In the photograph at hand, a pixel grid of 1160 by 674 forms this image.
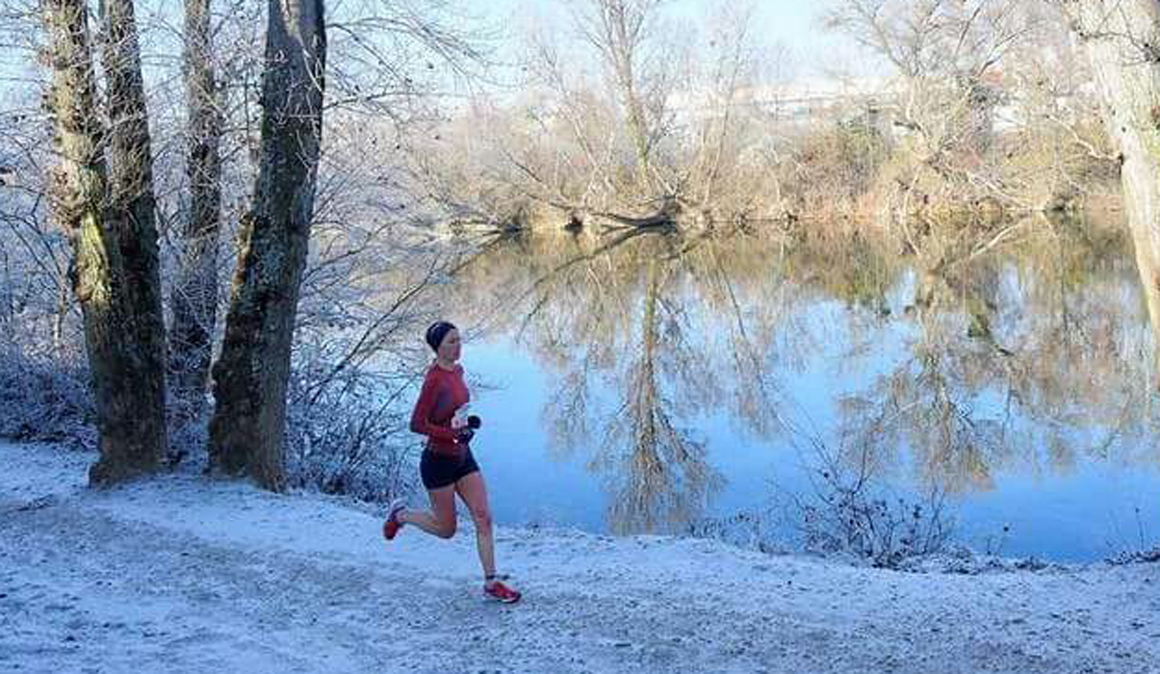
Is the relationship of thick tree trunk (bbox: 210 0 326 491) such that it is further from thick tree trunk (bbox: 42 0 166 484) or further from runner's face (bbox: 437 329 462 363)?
runner's face (bbox: 437 329 462 363)

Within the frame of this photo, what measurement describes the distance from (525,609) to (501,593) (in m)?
0.17

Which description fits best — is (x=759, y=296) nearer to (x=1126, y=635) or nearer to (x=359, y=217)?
(x=359, y=217)

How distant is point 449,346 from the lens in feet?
20.4

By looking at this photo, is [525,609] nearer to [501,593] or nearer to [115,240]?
[501,593]

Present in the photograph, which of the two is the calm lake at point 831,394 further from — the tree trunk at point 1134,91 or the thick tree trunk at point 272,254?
the tree trunk at point 1134,91

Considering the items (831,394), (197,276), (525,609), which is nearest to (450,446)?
(525,609)

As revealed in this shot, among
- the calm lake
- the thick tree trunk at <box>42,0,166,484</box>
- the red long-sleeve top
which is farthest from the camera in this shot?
the calm lake

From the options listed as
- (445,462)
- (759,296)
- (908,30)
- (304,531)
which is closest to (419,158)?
(304,531)

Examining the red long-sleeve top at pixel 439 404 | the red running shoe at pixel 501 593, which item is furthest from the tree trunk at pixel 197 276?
the red running shoe at pixel 501 593

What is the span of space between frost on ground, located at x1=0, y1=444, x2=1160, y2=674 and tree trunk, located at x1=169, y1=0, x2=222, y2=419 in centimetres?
470

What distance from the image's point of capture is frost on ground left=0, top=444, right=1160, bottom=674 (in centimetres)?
550

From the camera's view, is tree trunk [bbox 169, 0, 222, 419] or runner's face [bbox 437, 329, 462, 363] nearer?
runner's face [bbox 437, 329, 462, 363]

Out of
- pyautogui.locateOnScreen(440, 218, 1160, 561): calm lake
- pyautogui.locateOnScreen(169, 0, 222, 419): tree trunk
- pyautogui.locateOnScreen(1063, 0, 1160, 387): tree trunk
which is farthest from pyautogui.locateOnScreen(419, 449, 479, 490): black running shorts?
pyautogui.locateOnScreen(169, 0, 222, 419): tree trunk

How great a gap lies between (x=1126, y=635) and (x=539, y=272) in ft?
91.9
